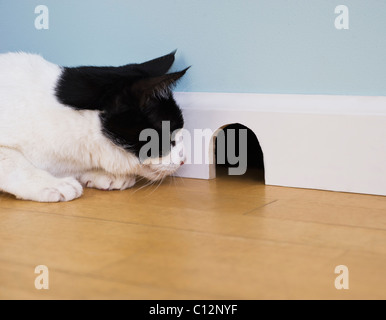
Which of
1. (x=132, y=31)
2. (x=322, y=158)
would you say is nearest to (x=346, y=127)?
(x=322, y=158)

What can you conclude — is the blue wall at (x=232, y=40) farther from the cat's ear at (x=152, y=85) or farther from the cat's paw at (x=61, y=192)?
the cat's paw at (x=61, y=192)

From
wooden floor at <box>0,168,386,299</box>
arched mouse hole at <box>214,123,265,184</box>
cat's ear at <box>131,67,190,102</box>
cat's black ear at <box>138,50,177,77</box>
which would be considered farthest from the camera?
arched mouse hole at <box>214,123,265,184</box>

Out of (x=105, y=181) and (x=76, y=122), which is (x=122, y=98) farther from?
(x=105, y=181)

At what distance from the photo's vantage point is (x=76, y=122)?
4.72ft

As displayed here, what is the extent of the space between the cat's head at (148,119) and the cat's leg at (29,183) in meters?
0.19

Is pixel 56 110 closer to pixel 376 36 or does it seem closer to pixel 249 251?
pixel 249 251


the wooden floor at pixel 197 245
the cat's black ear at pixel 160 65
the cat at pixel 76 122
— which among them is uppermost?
the cat's black ear at pixel 160 65

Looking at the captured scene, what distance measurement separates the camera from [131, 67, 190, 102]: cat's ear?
51.9 inches

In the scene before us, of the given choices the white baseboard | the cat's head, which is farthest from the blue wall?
the cat's head

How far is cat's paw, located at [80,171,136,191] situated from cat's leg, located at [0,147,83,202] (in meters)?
0.15

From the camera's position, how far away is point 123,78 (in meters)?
1.37

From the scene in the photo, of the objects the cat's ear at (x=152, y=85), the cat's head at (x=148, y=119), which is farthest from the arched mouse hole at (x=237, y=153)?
the cat's ear at (x=152, y=85)

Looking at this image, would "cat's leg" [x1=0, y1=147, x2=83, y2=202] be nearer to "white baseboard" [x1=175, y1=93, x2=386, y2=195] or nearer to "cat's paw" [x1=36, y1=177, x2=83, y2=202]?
"cat's paw" [x1=36, y1=177, x2=83, y2=202]

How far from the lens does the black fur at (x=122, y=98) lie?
4.50 feet
